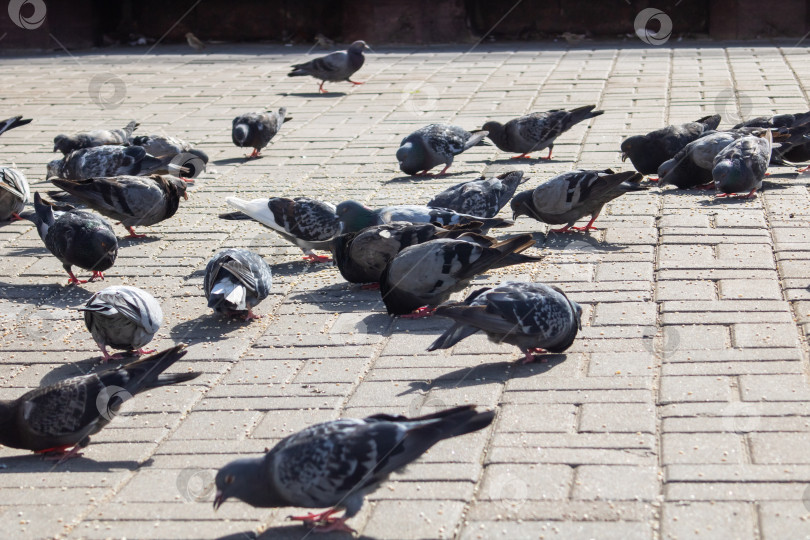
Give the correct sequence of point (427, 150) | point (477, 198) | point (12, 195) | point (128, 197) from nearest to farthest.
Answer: point (477, 198) < point (128, 197) < point (12, 195) < point (427, 150)

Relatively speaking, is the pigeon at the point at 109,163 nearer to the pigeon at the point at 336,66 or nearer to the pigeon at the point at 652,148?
the pigeon at the point at 652,148

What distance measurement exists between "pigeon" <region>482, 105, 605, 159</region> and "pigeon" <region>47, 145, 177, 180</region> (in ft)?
9.84

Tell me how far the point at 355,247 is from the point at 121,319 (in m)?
1.53

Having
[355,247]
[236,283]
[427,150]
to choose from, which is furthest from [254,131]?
[236,283]

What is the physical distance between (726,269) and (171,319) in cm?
320

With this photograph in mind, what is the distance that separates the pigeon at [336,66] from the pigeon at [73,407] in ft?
29.2

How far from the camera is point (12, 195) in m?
7.76

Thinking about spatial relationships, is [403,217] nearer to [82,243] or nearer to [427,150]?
[82,243]

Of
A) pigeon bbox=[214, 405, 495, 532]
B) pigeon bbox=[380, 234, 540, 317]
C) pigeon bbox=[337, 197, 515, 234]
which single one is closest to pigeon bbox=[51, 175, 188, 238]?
pigeon bbox=[337, 197, 515, 234]

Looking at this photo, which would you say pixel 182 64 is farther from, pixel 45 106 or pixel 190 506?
pixel 190 506

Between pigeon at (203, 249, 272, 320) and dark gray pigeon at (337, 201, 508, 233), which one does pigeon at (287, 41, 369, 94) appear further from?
pigeon at (203, 249, 272, 320)

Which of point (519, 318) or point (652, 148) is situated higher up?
point (519, 318)

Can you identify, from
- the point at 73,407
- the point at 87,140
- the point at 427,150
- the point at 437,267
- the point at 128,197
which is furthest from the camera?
the point at 87,140

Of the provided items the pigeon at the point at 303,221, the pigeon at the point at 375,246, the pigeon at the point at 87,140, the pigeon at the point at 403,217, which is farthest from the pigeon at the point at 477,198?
the pigeon at the point at 87,140
